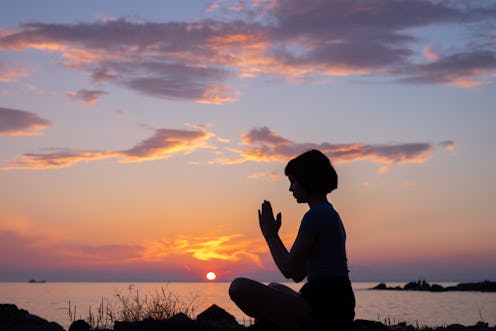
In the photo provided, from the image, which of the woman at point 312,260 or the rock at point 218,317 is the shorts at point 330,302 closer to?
the woman at point 312,260

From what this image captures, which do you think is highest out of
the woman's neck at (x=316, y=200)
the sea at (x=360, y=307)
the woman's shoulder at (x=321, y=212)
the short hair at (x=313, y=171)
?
the short hair at (x=313, y=171)

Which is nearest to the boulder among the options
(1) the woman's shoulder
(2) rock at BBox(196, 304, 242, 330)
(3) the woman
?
(2) rock at BBox(196, 304, 242, 330)

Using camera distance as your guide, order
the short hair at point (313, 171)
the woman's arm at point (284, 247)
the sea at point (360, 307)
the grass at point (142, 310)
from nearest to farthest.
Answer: the woman's arm at point (284, 247)
the short hair at point (313, 171)
the grass at point (142, 310)
the sea at point (360, 307)

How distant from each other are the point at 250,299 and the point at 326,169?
1460 millimetres

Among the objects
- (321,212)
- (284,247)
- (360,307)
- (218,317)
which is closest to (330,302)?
(284,247)

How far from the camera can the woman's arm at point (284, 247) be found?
5652 mm

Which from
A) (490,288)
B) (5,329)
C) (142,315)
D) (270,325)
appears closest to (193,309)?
(142,315)

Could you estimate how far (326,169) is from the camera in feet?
19.1

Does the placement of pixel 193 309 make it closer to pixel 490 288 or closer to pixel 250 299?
pixel 250 299

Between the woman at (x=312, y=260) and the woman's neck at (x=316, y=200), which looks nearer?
the woman at (x=312, y=260)

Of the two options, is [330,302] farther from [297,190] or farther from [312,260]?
[297,190]

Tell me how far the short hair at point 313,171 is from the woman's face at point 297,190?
→ 33 millimetres

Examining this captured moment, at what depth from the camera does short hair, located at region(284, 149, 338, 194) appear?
580 centimetres

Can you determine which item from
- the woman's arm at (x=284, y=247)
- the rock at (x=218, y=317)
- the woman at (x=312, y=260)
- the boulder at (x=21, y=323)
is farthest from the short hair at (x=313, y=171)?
the rock at (x=218, y=317)
